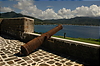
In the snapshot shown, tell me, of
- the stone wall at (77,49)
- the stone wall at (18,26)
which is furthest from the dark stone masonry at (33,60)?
the stone wall at (18,26)

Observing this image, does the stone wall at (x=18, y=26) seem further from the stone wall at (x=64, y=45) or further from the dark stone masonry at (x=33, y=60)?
the dark stone masonry at (x=33, y=60)

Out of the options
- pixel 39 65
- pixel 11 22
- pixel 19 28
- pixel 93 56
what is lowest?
pixel 39 65

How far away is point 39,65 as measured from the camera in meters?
3.57

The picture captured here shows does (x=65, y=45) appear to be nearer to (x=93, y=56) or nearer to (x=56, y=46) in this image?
(x=56, y=46)

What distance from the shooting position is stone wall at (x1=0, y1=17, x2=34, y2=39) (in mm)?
7727

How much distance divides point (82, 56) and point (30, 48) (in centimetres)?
259

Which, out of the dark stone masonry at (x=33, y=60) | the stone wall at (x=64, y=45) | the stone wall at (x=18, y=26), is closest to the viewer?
the dark stone masonry at (x=33, y=60)

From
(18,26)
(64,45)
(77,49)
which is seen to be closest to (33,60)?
(64,45)

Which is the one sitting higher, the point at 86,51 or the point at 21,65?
the point at 86,51

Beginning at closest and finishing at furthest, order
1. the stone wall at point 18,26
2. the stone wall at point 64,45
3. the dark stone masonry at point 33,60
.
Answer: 1. the dark stone masonry at point 33,60
2. the stone wall at point 64,45
3. the stone wall at point 18,26

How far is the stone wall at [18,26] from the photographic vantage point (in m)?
7.73

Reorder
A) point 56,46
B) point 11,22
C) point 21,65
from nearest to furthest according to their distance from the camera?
1. point 21,65
2. point 56,46
3. point 11,22

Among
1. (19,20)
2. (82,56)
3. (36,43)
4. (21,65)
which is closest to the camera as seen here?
(21,65)

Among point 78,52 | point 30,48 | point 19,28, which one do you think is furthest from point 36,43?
point 19,28
